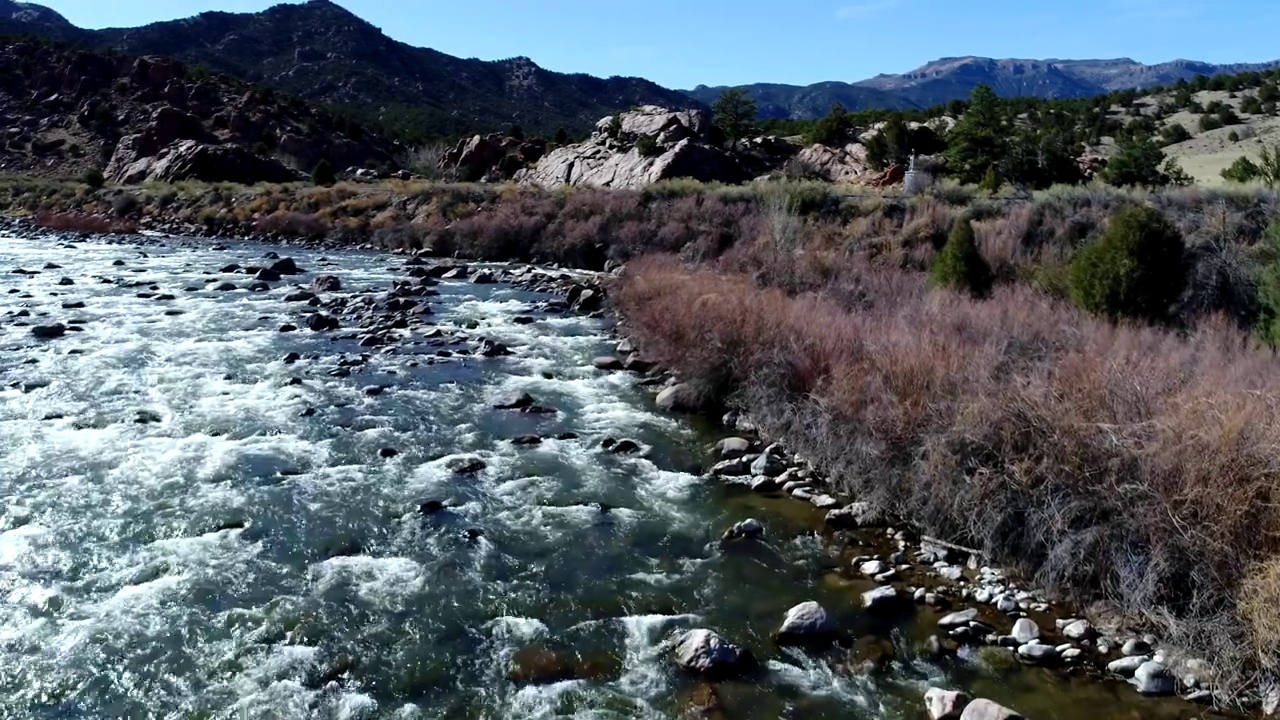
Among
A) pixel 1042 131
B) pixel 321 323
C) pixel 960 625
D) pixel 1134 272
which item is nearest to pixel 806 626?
pixel 960 625

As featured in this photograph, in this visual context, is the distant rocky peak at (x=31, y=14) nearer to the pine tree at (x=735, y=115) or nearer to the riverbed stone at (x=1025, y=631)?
the pine tree at (x=735, y=115)

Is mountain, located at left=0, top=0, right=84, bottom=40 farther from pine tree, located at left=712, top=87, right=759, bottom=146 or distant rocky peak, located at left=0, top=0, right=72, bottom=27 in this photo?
pine tree, located at left=712, top=87, right=759, bottom=146

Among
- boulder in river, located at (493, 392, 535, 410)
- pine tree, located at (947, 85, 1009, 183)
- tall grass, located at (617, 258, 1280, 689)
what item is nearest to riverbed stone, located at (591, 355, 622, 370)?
boulder in river, located at (493, 392, 535, 410)

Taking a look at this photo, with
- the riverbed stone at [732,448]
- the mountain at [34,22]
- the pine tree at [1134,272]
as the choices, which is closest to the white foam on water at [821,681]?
the riverbed stone at [732,448]

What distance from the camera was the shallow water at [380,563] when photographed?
6.36m

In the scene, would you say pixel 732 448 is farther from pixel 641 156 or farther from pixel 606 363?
pixel 641 156

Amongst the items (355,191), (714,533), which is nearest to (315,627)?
(714,533)

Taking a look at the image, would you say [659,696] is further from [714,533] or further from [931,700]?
[714,533]

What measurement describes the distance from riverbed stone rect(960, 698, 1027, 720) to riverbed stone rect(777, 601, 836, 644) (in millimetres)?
1339

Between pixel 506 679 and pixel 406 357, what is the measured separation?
34.8 feet

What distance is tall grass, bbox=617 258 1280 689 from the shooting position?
21.5ft

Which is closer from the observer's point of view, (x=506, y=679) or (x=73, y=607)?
(x=506, y=679)

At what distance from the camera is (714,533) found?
907cm

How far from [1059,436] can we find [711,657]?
12.1 ft
